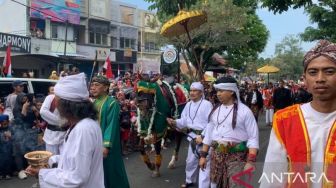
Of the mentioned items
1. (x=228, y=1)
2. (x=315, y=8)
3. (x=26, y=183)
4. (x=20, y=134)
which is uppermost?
(x=228, y=1)

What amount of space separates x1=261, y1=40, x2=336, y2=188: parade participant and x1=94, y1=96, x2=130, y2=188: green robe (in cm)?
291

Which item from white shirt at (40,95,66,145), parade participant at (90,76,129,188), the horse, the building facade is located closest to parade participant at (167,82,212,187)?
the horse

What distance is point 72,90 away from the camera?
11.1 feet

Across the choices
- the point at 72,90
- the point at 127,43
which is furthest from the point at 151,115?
the point at 127,43

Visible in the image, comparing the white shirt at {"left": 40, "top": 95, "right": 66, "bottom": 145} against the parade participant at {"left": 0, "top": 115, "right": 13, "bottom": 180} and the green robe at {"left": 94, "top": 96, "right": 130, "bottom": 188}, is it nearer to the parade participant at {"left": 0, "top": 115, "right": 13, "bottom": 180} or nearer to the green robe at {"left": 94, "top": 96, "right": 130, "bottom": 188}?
the green robe at {"left": 94, "top": 96, "right": 130, "bottom": 188}

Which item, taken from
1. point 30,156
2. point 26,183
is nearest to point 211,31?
point 26,183

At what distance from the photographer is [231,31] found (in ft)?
76.0

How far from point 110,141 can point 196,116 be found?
250 centimetres

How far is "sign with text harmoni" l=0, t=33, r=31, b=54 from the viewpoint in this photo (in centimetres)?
2638

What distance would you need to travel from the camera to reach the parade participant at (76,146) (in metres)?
3.10

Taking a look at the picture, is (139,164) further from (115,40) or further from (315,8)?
(115,40)

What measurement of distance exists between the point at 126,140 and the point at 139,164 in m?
1.57

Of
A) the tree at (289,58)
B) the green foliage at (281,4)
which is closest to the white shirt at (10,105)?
the green foliage at (281,4)

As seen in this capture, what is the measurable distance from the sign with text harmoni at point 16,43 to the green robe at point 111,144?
890 inches
